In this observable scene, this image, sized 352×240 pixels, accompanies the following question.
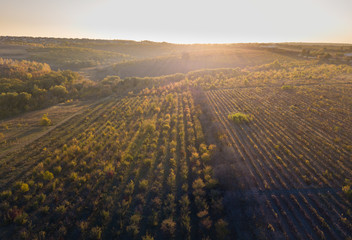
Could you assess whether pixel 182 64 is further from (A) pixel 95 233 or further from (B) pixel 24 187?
(A) pixel 95 233

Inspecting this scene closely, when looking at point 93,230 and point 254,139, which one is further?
point 254,139

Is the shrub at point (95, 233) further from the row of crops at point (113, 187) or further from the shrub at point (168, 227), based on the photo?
the shrub at point (168, 227)

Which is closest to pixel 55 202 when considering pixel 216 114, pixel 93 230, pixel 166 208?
pixel 93 230

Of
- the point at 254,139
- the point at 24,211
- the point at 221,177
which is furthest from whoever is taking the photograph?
the point at 254,139

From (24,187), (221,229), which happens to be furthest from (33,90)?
(221,229)

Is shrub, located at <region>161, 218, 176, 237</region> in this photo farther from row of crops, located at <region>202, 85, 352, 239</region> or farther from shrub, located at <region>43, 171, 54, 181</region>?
shrub, located at <region>43, 171, 54, 181</region>

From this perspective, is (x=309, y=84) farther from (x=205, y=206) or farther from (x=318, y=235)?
(x=205, y=206)
